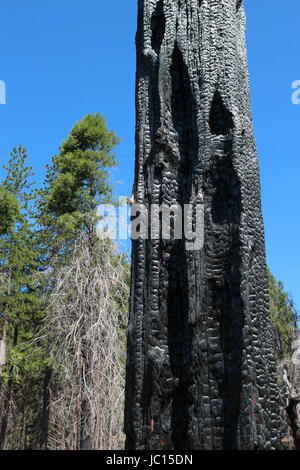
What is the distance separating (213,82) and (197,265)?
4.20ft

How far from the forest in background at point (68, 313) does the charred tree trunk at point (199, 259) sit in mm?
5185

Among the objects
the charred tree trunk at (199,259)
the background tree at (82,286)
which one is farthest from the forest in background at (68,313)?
the charred tree trunk at (199,259)

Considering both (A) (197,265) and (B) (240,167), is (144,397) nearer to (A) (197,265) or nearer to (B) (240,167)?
(A) (197,265)

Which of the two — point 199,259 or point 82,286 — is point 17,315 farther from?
point 199,259

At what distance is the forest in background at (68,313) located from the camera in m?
8.18

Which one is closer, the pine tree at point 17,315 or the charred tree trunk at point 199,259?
the charred tree trunk at point 199,259

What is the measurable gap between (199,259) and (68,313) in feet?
24.7

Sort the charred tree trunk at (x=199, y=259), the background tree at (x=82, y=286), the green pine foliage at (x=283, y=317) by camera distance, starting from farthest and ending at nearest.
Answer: the green pine foliage at (x=283, y=317) < the background tree at (x=82, y=286) < the charred tree trunk at (x=199, y=259)

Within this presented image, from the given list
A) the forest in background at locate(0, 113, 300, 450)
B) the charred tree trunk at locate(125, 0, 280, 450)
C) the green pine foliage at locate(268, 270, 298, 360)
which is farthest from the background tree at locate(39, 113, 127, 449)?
the green pine foliage at locate(268, 270, 298, 360)

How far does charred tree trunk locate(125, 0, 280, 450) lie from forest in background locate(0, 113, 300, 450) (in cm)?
518

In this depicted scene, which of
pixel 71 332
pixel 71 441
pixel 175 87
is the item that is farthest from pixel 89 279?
pixel 175 87

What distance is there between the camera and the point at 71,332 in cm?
859

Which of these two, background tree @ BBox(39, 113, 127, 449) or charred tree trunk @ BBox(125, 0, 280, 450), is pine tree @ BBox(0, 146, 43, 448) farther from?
charred tree trunk @ BBox(125, 0, 280, 450)

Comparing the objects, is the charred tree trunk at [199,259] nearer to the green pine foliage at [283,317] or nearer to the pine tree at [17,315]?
the pine tree at [17,315]
